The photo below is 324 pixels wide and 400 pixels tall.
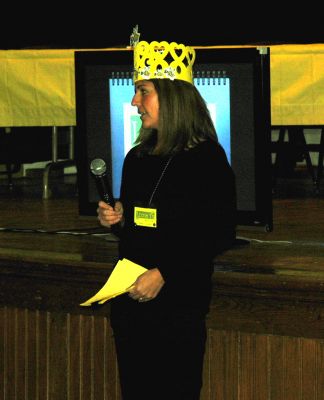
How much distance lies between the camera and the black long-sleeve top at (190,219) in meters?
2.37

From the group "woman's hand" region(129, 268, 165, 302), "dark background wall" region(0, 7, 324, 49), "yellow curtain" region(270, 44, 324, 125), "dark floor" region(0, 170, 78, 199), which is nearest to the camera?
"woman's hand" region(129, 268, 165, 302)

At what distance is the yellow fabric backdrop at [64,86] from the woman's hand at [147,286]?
223 centimetres

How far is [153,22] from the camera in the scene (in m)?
8.20

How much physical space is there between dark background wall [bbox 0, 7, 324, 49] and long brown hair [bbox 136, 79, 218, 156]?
575 cm

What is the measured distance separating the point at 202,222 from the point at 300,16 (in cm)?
603

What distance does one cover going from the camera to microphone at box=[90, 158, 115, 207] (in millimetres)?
2436

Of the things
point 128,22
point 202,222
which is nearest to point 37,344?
point 202,222

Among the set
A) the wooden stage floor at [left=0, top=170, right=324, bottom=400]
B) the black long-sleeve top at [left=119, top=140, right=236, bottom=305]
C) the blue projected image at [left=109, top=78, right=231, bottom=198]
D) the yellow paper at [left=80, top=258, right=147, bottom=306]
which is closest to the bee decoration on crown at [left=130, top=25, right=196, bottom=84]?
the black long-sleeve top at [left=119, top=140, right=236, bottom=305]

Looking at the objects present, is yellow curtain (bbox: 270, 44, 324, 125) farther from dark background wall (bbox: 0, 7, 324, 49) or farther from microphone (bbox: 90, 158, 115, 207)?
dark background wall (bbox: 0, 7, 324, 49)

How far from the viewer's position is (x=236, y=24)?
27.0 feet

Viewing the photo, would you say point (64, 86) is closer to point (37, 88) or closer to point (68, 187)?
point (37, 88)

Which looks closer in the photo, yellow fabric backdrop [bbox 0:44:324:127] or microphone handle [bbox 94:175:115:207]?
microphone handle [bbox 94:175:115:207]

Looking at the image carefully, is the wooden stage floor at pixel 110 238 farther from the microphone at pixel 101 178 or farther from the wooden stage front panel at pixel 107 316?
the microphone at pixel 101 178

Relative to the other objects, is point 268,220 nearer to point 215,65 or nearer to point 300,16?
point 215,65
